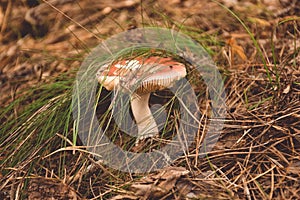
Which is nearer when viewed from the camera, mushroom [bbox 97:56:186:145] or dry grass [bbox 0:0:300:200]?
dry grass [bbox 0:0:300:200]

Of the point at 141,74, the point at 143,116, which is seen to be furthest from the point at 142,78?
the point at 143,116

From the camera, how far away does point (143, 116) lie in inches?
60.4

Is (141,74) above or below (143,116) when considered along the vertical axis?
above

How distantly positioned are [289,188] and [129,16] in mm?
1415

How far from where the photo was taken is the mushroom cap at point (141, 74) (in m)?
1.41

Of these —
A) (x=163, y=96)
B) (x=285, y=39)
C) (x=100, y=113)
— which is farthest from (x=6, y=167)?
(x=285, y=39)

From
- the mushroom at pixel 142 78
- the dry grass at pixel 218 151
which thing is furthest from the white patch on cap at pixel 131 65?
the dry grass at pixel 218 151

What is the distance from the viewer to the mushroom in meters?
1.41

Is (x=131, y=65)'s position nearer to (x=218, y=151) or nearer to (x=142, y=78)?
(x=142, y=78)

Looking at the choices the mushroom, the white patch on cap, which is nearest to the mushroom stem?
the mushroom

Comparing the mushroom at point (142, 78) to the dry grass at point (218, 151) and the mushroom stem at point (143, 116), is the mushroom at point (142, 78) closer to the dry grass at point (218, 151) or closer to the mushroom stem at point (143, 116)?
the mushroom stem at point (143, 116)

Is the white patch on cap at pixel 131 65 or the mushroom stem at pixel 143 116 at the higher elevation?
the white patch on cap at pixel 131 65

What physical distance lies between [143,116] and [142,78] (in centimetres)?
19

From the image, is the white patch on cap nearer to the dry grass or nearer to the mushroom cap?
the mushroom cap
